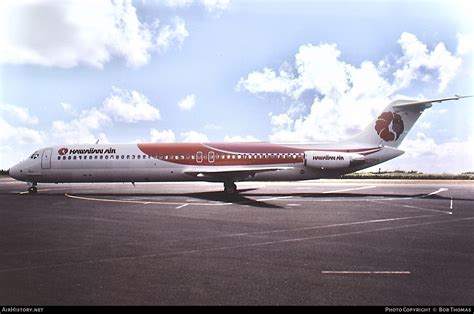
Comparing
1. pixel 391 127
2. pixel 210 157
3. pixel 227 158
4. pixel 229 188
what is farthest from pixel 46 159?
pixel 391 127

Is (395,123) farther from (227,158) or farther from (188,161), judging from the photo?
(188,161)

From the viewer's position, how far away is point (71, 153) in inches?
977

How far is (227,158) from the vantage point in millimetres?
24328

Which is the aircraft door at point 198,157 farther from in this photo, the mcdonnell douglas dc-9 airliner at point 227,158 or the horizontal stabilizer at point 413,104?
the horizontal stabilizer at point 413,104

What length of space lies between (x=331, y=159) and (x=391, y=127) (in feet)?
14.1

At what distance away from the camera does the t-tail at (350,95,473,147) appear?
2398cm

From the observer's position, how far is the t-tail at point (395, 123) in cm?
2398

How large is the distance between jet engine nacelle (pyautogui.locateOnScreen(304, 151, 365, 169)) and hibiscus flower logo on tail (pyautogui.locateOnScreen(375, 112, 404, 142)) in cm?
202

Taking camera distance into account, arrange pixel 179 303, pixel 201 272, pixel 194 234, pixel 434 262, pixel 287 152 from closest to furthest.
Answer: pixel 179 303 < pixel 201 272 < pixel 434 262 < pixel 194 234 < pixel 287 152

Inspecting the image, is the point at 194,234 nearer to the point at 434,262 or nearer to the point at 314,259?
the point at 314,259

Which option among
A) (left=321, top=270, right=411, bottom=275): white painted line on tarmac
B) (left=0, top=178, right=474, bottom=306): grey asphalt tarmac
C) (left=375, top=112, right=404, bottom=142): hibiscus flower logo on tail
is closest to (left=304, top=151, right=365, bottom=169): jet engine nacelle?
(left=375, top=112, right=404, bottom=142): hibiscus flower logo on tail

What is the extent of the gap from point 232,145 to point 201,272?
1814cm

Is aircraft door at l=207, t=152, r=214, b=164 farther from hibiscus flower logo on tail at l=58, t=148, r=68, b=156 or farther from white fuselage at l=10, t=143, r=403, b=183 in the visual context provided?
hibiscus flower logo on tail at l=58, t=148, r=68, b=156

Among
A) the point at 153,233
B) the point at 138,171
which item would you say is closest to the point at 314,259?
the point at 153,233
